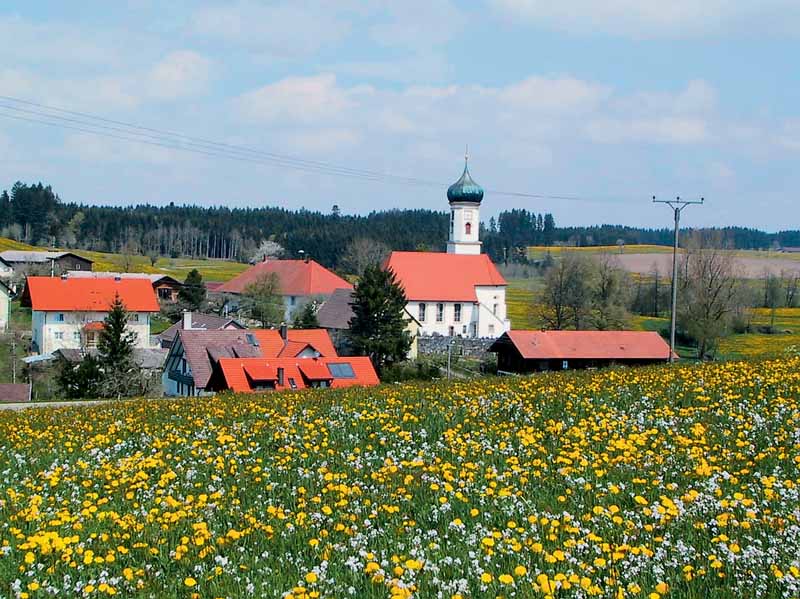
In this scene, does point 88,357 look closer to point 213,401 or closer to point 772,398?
point 213,401

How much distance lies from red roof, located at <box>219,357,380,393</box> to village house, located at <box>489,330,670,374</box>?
60.1 feet

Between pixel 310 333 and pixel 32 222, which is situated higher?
pixel 32 222

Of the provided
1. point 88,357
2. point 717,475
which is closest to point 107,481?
point 717,475

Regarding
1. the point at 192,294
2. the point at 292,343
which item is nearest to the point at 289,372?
the point at 292,343

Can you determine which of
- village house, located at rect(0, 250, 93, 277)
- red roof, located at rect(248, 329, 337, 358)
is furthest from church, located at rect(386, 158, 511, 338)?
village house, located at rect(0, 250, 93, 277)

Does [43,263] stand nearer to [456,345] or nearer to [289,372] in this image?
[456,345]

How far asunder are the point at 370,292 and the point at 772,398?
47074 mm

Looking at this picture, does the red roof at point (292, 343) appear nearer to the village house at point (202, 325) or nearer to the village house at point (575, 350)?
the village house at point (575, 350)

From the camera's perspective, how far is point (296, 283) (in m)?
96.8

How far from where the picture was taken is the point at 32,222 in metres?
168

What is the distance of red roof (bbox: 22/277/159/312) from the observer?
70125mm

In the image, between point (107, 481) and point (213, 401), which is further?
point (213, 401)

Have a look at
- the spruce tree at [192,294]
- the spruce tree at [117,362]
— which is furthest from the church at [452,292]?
the spruce tree at [117,362]

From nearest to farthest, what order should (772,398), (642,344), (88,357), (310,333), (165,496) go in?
(165,496) → (772,398) → (88,357) → (310,333) → (642,344)
